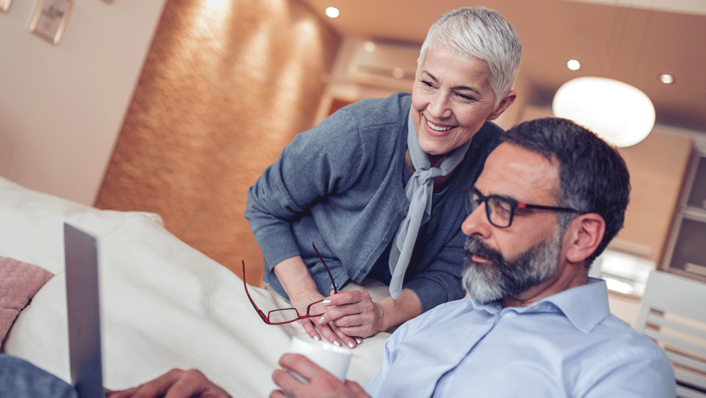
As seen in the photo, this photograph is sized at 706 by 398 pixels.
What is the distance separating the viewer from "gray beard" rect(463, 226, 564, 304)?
89 centimetres

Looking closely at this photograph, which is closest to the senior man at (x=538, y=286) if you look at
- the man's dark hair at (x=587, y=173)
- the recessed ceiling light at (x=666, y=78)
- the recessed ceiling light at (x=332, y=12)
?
the man's dark hair at (x=587, y=173)

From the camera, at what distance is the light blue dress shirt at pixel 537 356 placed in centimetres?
74

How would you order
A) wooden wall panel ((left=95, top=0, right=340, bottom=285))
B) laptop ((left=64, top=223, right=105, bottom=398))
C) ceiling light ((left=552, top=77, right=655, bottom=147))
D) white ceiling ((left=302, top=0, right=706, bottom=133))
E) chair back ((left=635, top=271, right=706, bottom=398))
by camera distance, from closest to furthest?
laptop ((left=64, top=223, right=105, bottom=398))
chair back ((left=635, top=271, right=706, bottom=398))
ceiling light ((left=552, top=77, right=655, bottom=147))
white ceiling ((left=302, top=0, right=706, bottom=133))
wooden wall panel ((left=95, top=0, right=340, bottom=285))

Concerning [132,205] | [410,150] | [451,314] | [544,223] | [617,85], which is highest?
[617,85]

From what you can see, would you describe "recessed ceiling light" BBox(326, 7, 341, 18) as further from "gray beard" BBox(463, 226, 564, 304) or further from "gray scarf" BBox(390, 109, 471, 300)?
"gray beard" BBox(463, 226, 564, 304)

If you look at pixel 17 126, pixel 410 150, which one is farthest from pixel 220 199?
pixel 410 150

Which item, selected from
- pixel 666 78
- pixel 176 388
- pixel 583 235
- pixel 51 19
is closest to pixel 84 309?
pixel 176 388

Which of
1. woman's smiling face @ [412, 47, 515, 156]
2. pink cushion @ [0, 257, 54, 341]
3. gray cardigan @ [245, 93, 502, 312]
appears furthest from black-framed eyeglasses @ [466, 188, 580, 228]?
pink cushion @ [0, 257, 54, 341]

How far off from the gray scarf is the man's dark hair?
38 cm

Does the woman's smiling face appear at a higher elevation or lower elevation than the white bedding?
higher

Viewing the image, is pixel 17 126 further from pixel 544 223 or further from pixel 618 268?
pixel 618 268

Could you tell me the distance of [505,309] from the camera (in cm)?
94

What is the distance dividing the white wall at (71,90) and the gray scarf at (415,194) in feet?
8.28

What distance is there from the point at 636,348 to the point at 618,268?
14.9 ft
